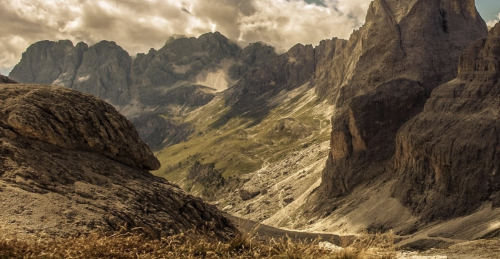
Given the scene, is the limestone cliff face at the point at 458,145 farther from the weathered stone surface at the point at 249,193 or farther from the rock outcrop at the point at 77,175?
the rock outcrop at the point at 77,175

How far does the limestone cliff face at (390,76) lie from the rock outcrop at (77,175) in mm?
108939

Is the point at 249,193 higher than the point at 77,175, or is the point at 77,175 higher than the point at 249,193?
the point at 77,175

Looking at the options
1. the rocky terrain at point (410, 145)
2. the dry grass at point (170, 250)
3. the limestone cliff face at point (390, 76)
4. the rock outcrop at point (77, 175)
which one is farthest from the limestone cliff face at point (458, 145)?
the dry grass at point (170, 250)

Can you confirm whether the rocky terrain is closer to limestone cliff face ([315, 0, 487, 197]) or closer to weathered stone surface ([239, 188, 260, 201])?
limestone cliff face ([315, 0, 487, 197])

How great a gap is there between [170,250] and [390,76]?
13923 cm

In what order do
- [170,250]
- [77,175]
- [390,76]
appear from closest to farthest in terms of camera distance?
[170,250] < [77,175] < [390,76]

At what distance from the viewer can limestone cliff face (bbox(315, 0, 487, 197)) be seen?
133500mm

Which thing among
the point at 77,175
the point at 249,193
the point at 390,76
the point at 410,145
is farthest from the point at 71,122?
the point at 249,193

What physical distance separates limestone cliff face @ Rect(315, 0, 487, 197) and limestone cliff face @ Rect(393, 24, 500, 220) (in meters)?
13.3

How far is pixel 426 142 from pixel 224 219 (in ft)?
297

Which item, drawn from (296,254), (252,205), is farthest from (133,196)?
(252,205)

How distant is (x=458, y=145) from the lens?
9894 cm

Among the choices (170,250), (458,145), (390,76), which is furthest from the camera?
(390,76)

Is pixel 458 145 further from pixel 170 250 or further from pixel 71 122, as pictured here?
pixel 170 250
